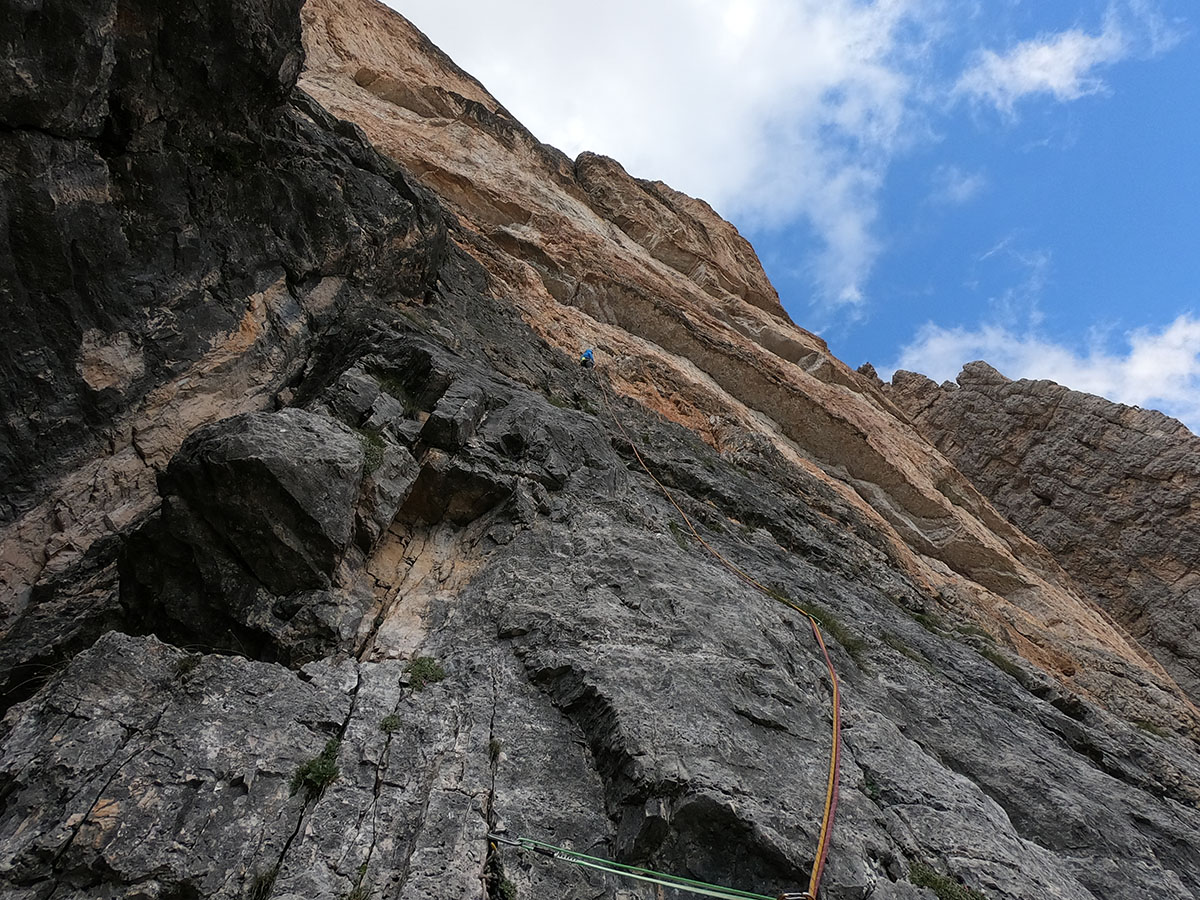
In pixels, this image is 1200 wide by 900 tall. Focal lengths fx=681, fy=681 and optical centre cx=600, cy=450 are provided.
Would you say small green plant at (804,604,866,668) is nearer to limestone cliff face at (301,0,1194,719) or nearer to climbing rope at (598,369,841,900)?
climbing rope at (598,369,841,900)

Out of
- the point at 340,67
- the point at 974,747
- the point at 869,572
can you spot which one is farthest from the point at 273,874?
the point at 340,67

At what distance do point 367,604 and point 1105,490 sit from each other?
112 ft

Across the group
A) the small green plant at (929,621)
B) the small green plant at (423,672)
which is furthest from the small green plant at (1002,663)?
the small green plant at (423,672)

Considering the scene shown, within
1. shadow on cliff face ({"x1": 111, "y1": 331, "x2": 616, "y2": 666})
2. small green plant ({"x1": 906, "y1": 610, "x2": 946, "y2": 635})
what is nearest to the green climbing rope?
shadow on cliff face ({"x1": 111, "y1": 331, "x2": 616, "y2": 666})

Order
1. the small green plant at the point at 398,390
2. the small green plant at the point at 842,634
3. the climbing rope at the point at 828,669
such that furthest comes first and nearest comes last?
the small green plant at the point at 842,634 → the small green plant at the point at 398,390 → the climbing rope at the point at 828,669

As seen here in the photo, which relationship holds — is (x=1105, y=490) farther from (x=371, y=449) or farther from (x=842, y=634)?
(x=371, y=449)

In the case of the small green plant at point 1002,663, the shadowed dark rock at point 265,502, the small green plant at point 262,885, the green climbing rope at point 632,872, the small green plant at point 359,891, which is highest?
the small green plant at point 1002,663

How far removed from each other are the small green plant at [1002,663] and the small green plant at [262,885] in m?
11.0

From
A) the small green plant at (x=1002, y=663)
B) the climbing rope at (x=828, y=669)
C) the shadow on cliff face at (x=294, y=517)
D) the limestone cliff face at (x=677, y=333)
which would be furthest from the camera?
the limestone cliff face at (x=677, y=333)

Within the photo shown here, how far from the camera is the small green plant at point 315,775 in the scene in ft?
15.9

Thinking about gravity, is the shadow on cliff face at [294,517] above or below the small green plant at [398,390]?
below

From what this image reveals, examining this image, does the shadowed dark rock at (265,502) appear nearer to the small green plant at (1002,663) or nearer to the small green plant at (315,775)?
the small green plant at (315,775)

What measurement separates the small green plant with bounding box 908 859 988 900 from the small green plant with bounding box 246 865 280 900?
478 centimetres

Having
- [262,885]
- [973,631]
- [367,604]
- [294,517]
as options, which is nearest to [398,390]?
[294,517]
